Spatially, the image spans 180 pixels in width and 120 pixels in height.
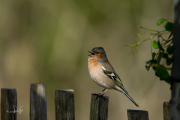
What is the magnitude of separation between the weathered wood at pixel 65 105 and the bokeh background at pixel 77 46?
3.15 m

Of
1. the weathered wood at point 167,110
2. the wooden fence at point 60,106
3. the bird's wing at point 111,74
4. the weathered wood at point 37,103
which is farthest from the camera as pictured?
the bird's wing at point 111,74

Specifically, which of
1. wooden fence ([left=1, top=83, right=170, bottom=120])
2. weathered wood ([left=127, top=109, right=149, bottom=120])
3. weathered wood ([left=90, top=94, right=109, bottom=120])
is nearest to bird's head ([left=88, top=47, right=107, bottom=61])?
wooden fence ([left=1, top=83, right=170, bottom=120])

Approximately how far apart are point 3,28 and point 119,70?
2.77m

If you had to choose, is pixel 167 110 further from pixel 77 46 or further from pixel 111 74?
pixel 77 46

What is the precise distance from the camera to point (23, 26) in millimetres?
5977

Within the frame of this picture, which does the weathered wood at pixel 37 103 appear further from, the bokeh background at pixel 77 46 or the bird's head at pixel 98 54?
the bokeh background at pixel 77 46

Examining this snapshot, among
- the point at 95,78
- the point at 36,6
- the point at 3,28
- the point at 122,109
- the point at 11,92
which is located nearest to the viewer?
the point at 11,92

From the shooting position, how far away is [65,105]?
2312 mm

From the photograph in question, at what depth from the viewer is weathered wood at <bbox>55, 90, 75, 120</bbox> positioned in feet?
7.55

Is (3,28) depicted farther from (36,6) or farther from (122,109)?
(122,109)

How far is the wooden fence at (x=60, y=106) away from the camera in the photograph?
2.23 meters

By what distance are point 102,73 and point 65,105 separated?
1.59m

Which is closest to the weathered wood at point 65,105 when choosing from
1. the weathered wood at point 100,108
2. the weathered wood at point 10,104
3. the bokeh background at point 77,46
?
the weathered wood at point 100,108

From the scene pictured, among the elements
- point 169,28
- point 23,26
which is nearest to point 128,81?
point 23,26
